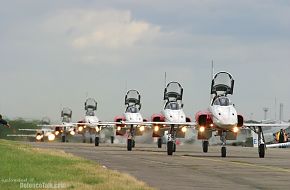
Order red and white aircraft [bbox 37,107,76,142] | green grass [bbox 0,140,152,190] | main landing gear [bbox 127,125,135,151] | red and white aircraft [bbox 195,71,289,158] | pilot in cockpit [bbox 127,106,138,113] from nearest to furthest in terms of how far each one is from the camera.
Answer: green grass [bbox 0,140,152,190] → red and white aircraft [bbox 195,71,289,158] → main landing gear [bbox 127,125,135,151] → pilot in cockpit [bbox 127,106,138,113] → red and white aircraft [bbox 37,107,76,142]

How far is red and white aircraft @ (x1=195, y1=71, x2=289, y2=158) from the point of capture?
36.4m

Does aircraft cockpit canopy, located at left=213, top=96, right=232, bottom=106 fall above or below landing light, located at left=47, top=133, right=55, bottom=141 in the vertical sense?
above

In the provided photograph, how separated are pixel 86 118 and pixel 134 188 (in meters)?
54.2

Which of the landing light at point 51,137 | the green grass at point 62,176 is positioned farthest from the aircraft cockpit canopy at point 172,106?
the landing light at point 51,137

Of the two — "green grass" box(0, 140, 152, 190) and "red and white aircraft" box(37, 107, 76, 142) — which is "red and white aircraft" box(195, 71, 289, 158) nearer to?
"green grass" box(0, 140, 152, 190)

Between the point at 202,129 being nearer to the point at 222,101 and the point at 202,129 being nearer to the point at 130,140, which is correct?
the point at 222,101

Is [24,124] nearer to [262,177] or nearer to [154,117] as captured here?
[154,117]

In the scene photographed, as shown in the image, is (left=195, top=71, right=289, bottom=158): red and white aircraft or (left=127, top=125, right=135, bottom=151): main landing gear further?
(left=127, top=125, right=135, bottom=151): main landing gear

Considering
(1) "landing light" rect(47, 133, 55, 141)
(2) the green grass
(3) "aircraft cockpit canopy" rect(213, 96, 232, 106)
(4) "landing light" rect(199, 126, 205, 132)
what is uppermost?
(3) "aircraft cockpit canopy" rect(213, 96, 232, 106)

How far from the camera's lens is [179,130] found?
44.4m

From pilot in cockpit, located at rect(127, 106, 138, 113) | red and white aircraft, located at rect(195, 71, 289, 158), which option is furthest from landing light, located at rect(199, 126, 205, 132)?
pilot in cockpit, located at rect(127, 106, 138, 113)

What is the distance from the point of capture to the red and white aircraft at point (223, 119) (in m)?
36.4

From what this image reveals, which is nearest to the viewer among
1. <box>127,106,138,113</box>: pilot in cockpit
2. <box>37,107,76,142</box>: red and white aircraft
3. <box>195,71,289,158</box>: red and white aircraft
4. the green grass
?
the green grass

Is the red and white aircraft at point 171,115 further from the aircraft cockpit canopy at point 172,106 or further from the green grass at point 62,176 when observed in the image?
the green grass at point 62,176
